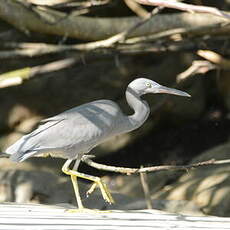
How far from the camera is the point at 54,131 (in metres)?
4.47

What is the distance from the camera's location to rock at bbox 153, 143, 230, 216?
6.11 metres

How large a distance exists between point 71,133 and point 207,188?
7.98 feet

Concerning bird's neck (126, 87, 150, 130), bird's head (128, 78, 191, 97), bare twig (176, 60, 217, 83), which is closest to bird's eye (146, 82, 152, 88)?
bird's head (128, 78, 191, 97)

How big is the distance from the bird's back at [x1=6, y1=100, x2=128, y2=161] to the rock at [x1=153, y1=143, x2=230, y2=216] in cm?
182

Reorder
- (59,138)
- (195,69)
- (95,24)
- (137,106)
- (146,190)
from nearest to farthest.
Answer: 1. (59,138)
2. (137,106)
3. (146,190)
4. (195,69)
5. (95,24)

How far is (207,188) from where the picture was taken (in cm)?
655

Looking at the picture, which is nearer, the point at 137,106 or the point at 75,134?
the point at 75,134

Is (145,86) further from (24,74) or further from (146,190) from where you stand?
(24,74)

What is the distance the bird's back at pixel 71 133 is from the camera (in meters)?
4.39

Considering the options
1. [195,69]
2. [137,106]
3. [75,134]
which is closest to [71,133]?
[75,134]

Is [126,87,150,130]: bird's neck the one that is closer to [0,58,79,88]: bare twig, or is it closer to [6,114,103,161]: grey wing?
[6,114,103,161]: grey wing

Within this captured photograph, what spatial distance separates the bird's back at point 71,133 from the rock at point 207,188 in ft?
5.97

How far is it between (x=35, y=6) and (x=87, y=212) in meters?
2.53

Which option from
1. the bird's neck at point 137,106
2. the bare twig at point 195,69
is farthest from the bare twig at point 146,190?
the bare twig at point 195,69
